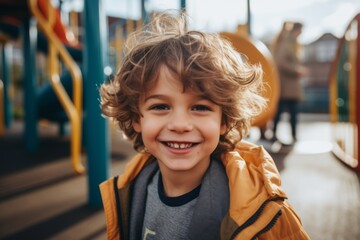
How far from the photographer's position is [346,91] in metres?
3.75

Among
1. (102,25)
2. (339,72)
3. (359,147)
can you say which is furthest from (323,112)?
(102,25)

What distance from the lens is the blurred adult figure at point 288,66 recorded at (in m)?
3.69

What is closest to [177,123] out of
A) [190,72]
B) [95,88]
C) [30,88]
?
[190,72]

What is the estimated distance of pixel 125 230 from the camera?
3.55 ft

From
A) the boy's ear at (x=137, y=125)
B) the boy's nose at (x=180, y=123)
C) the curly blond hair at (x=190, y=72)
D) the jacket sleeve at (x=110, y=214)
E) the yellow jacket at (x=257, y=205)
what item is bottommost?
the jacket sleeve at (x=110, y=214)

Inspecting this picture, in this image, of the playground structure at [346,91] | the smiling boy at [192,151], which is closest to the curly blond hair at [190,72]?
the smiling boy at [192,151]

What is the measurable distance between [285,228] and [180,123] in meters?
0.38

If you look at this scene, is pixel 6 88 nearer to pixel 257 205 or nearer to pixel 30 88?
pixel 30 88

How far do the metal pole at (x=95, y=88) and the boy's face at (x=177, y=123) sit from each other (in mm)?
983

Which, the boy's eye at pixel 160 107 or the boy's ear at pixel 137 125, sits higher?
the boy's eye at pixel 160 107

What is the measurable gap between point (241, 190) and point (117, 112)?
52 cm

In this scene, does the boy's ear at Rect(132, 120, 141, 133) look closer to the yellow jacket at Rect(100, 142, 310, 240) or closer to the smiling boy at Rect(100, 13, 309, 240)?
the smiling boy at Rect(100, 13, 309, 240)

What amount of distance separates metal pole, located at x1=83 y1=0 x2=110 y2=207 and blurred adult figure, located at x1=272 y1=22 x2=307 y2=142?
7.99ft

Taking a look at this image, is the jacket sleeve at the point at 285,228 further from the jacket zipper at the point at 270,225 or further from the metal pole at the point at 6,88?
the metal pole at the point at 6,88
